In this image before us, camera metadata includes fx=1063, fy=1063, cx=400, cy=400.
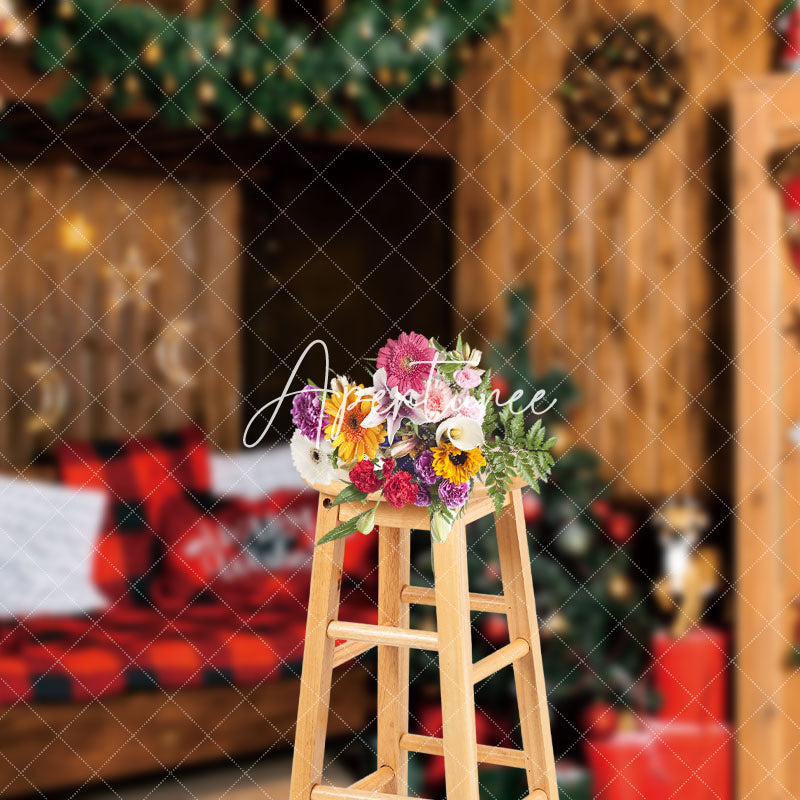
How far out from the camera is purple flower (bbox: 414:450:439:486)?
1371 millimetres

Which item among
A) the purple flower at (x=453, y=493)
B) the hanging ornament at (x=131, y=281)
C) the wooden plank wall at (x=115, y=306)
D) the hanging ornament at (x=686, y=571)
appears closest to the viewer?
the purple flower at (x=453, y=493)

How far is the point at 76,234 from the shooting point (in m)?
3.51

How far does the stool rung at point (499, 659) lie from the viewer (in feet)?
4.75

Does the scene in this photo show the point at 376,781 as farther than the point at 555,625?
No

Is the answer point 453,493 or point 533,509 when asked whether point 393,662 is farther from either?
point 533,509

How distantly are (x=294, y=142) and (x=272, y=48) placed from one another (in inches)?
18.4

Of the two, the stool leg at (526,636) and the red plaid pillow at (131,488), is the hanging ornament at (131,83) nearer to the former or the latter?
the red plaid pillow at (131,488)

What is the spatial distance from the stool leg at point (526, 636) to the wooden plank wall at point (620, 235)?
141 cm

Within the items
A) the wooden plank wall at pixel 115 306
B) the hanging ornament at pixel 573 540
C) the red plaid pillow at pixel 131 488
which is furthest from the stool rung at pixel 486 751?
the wooden plank wall at pixel 115 306


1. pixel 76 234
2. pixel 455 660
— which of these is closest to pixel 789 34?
pixel 455 660

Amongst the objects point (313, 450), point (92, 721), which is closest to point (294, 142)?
point (92, 721)

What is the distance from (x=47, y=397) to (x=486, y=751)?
2.37 m

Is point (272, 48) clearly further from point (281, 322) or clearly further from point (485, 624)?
point (485, 624)

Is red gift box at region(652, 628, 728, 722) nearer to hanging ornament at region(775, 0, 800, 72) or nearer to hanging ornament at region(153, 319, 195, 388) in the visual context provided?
hanging ornament at region(775, 0, 800, 72)
